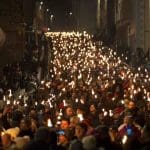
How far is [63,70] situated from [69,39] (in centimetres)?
3332

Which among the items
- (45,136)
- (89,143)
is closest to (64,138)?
(45,136)

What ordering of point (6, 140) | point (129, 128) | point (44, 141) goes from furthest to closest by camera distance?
1. point (129, 128)
2. point (6, 140)
3. point (44, 141)

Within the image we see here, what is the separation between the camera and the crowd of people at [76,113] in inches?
395

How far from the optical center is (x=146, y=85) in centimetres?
2409

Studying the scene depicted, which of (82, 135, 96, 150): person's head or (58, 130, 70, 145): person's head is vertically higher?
(82, 135, 96, 150): person's head

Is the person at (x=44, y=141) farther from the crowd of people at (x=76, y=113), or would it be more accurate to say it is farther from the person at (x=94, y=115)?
the person at (x=94, y=115)

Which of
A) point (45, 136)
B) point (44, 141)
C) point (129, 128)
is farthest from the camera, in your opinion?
point (129, 128)

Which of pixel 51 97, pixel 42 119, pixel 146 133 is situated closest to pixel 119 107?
pixel 42 119

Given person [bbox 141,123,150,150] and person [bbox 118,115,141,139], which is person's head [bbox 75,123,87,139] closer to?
person [bbox 118,115,141,139]

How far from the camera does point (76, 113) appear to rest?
15.3 m

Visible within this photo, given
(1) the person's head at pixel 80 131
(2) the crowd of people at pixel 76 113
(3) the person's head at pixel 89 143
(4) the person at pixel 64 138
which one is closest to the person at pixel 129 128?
(2) the crowd of people at pixel 76 113

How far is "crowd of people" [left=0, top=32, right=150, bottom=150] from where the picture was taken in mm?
10031

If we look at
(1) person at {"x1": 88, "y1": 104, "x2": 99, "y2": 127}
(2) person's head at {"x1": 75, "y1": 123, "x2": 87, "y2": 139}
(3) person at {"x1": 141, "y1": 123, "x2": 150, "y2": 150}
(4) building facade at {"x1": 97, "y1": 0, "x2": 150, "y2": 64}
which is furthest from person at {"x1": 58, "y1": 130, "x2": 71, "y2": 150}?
(4) building facade at {"x1": 97, "y1": 0, "x2": 150, "y2": 64}

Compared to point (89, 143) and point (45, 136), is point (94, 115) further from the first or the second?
point (89, 143)
